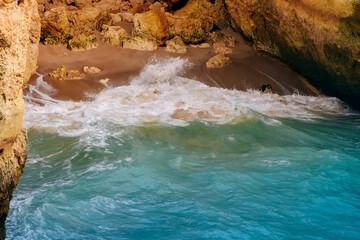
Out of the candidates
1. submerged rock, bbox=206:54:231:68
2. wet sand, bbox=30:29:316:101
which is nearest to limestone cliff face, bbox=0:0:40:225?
wet sand, bbox=30:29:316:101

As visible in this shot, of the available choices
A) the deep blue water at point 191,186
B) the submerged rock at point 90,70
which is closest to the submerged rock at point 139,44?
the submerged rock at point 90,70

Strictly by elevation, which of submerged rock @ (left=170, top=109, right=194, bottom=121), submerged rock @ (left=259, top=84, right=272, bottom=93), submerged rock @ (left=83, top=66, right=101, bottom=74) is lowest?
submerged rock @ (left=83, top=66, right=101, bottom=74)

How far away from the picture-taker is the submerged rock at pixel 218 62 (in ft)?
32.9

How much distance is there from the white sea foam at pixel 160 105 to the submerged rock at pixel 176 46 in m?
1.05

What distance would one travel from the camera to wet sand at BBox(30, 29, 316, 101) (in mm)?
9234

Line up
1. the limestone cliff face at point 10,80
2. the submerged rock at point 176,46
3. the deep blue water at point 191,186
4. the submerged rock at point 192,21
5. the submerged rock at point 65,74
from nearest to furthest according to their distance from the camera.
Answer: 1. the limestone cliff face at point 10,80
2. the deep blue water at point 191,186
3. the submerged rock at point 65,74
4. the submerged rock at point 176,46
5. the submerged rock at point 192,21

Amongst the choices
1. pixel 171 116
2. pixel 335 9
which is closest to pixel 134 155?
pixel 171 116

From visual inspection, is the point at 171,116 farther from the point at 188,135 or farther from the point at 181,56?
the point at 181,56

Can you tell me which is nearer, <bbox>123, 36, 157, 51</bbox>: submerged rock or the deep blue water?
the deep blue water

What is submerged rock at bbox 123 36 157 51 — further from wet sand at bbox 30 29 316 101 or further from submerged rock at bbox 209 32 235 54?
submerged rock at bbox 209 32 235 54

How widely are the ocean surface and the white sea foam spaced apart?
0.03 m

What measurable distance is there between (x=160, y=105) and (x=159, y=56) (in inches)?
114

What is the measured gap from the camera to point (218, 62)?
10023 mm

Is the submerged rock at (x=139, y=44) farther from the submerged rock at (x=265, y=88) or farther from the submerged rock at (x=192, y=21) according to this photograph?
the submerged rock at (x=265, y=88)
